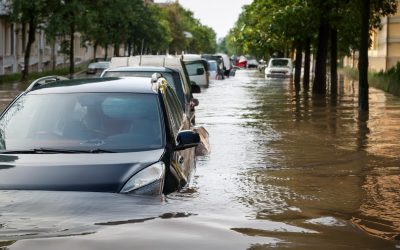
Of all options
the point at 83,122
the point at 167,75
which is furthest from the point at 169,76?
the point at 83,122

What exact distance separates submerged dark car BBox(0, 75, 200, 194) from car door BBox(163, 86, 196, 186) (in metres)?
0.02

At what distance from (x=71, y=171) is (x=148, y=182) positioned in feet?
2.04

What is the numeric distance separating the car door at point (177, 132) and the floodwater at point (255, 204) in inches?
8.4

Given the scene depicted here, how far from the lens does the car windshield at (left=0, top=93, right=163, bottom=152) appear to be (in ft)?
23.9

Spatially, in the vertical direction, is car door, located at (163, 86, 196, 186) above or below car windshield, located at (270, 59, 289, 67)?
below

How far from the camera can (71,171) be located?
6480 mm

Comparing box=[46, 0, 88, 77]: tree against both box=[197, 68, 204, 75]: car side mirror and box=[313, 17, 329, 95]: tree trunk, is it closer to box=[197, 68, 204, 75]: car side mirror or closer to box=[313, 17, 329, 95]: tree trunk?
box=[197, 68, 204, 75]: car side mirror

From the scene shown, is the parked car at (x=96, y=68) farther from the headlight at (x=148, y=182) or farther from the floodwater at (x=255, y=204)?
the headlight at (x=148, y=182)

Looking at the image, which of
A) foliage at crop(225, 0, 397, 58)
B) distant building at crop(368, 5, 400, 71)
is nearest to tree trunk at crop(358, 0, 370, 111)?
foliage at crop(225, 0, 397, 58)

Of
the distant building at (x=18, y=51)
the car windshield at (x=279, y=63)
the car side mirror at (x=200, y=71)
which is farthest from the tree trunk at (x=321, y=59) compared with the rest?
the car windshield at (x=279, y=63)

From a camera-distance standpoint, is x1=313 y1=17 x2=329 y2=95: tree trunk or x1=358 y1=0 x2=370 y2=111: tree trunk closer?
x1=358 y1=0 x2=370 y2=111: tree trunk

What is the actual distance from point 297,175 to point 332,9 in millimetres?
A: 19427

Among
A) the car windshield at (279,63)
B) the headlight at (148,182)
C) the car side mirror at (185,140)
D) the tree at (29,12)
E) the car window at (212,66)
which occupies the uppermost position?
the tree at (29,12)

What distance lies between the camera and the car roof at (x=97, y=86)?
7.97 metres
